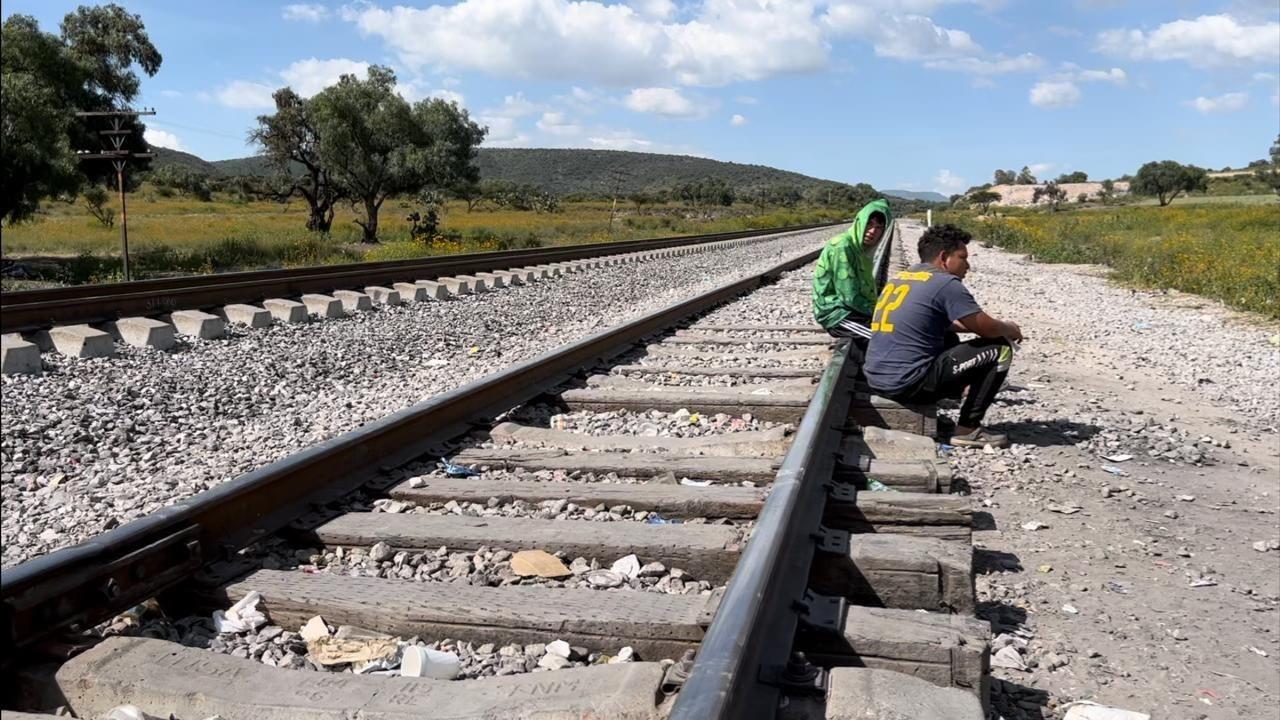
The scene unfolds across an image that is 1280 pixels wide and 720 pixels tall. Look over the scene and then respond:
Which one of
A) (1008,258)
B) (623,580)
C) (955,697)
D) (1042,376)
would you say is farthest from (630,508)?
(1008,258)

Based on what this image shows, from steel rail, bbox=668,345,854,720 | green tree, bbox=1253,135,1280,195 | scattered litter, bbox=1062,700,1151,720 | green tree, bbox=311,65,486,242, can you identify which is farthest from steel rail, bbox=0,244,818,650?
green tree, bbox=1253,135,1280,195

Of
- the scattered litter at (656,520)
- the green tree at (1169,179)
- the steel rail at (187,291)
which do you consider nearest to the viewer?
the scattered litter at (656,520)

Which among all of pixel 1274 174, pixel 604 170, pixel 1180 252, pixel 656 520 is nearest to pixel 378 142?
pixel 1180 252

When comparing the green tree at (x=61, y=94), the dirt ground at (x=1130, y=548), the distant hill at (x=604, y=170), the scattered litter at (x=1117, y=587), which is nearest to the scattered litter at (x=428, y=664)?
the dirt ground at (x=1130, y=548)

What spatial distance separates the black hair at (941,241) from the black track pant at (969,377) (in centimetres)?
57

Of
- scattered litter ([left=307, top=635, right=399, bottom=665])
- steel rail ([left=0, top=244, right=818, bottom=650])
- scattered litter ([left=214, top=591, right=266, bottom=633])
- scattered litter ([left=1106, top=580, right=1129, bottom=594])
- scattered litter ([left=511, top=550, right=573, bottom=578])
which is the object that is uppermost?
steel rail ([left=0, top=244, right=818, bottom=650])

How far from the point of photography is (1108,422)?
6414 mm

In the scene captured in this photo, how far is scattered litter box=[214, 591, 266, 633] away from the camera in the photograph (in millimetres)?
2539

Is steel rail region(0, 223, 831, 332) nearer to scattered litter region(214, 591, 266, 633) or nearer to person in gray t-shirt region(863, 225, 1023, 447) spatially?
scattered litter region(214, 591, 266, 633)

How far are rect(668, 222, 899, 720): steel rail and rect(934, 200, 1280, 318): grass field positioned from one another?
497 inches

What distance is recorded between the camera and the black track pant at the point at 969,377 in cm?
525

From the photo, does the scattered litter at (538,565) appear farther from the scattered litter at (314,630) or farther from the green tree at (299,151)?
the green tree at (299,151)

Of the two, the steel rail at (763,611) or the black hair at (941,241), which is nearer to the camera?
the steel rail at (763,611)

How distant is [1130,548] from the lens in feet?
13.3
